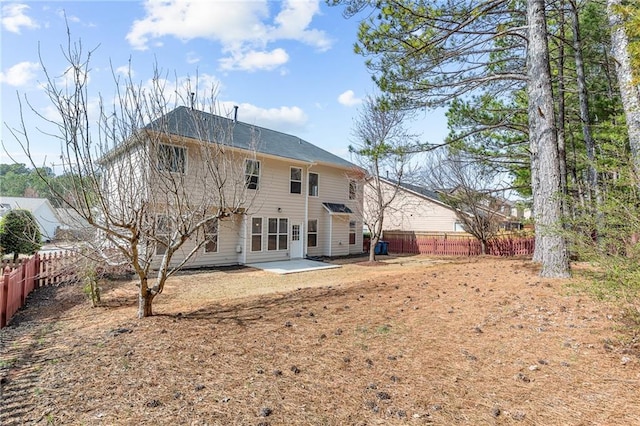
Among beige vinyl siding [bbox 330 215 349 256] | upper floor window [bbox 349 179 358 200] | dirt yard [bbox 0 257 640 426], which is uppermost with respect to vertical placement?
upper floor window [bbox 349 179 358 200]

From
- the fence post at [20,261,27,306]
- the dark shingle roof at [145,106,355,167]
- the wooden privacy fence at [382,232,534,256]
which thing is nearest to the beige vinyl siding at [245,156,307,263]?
the dark shingle roof at [145,106,355,167]

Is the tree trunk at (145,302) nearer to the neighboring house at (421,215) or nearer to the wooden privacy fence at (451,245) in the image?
the wooden privacy fence at (451,245)

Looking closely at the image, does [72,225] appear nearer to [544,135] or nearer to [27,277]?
[27,277]

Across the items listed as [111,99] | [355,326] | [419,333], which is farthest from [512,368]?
[111,99]

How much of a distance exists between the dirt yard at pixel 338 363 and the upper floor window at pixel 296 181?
9435 millimetres

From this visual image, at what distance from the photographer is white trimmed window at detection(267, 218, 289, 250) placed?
1448 centimetres

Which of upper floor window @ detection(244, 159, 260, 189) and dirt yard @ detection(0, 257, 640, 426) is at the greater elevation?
upper floor window @ detection(244, 159, 260, 189)

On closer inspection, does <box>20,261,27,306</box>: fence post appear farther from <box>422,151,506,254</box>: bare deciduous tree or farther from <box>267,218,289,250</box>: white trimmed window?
<box>422,151,506,254</box>: bare deciduous tree

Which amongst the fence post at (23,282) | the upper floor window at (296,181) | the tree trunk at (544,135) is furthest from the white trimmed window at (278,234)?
the tree trunk at (544,135)

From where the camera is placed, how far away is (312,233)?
647 inches

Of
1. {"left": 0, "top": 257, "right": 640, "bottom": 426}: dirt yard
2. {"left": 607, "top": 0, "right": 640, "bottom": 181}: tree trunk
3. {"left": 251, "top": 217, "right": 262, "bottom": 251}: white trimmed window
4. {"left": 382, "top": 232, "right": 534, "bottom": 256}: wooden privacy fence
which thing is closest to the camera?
{"left": 0, "top": 257, "right": 640, "bottom": 426}: dirt yard

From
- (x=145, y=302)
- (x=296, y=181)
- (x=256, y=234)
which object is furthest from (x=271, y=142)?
(x=145, y=302)

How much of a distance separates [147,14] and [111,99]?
8.13ft

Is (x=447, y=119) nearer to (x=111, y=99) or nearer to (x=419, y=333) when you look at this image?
(x=419, y=333)
